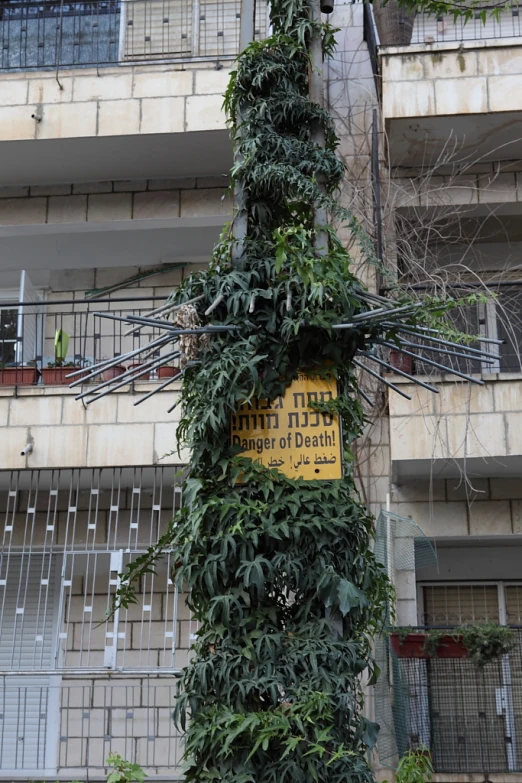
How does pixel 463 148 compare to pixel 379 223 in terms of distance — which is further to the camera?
pixel 463 148

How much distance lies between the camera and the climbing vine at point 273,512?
4066mm

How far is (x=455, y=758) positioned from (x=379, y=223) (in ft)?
17.0

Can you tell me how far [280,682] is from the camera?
4.09m

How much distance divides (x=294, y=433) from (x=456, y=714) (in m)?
5.76

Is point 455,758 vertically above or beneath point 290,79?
beneath

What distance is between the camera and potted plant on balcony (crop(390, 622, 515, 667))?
884cm

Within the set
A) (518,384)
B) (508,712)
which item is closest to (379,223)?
(518,384)

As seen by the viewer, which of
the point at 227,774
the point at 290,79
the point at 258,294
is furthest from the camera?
the point at 290,79

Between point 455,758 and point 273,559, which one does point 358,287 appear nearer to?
point 273,559

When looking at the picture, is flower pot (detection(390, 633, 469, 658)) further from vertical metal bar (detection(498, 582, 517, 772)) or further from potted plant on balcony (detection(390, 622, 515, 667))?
vertical metal bar (detection(498, 582, 517, 772))

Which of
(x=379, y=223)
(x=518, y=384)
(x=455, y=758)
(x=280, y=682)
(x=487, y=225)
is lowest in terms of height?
(x=455, y=758)

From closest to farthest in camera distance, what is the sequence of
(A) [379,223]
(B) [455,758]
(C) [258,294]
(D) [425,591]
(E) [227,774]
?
(E) [227,774] → (C) [258,294] → (B) [455,758] → (A) [379,223] → (D) [425,591]

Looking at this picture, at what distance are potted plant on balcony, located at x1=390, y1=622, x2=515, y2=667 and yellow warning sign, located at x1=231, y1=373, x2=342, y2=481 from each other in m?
5.09

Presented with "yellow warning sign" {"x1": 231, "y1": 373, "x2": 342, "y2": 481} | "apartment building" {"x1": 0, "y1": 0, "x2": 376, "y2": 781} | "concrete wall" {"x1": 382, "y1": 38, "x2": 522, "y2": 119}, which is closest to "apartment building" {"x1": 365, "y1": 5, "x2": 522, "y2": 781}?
"concrete wall" {"x1": 382, "y1": 38, "x2": 522, "y2": 119}
